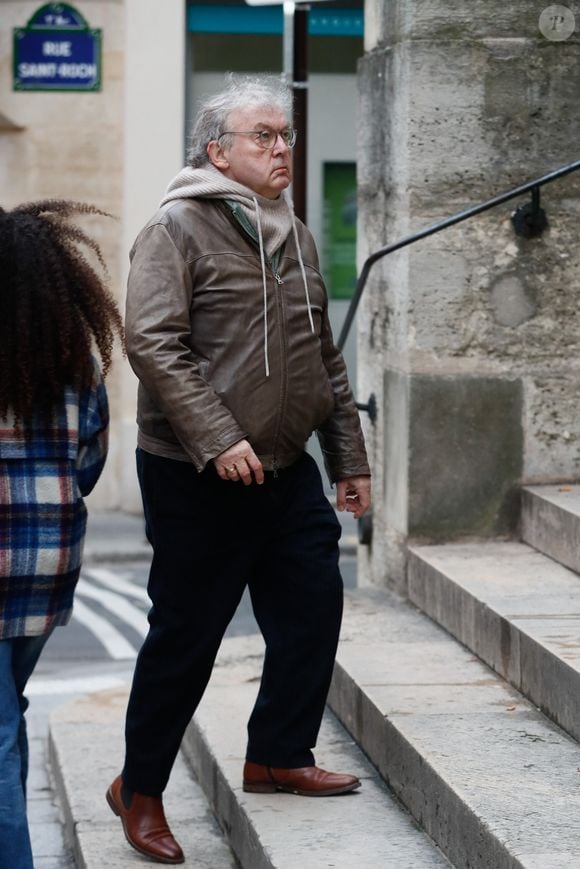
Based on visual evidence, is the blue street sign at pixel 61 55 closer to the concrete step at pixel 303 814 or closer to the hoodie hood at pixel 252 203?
the concrete step at pixel 303 814

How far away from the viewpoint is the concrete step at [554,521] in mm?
5363

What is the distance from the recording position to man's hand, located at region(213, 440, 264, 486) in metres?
3.95

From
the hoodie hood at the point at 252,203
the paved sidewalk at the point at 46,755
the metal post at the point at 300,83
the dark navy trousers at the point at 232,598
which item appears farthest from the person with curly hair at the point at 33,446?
the metal post at the point at 300,83

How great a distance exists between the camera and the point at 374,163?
629 cm

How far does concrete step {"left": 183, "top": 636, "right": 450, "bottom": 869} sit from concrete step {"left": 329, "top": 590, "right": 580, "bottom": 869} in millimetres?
54

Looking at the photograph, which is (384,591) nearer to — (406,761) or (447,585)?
(447,585)

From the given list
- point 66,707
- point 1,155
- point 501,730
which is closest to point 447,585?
point 501,730

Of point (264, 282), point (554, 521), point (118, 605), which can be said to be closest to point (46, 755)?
point (554, 521)

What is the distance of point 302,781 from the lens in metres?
4.39

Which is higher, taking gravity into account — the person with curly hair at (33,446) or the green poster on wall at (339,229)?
the green poster on wall at (339,229)

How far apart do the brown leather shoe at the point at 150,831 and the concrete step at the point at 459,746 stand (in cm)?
58

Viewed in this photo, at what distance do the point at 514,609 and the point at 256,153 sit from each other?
1535mm

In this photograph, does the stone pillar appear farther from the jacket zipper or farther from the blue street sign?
the blue street sign

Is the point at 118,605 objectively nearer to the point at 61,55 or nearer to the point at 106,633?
the point at 106,633
